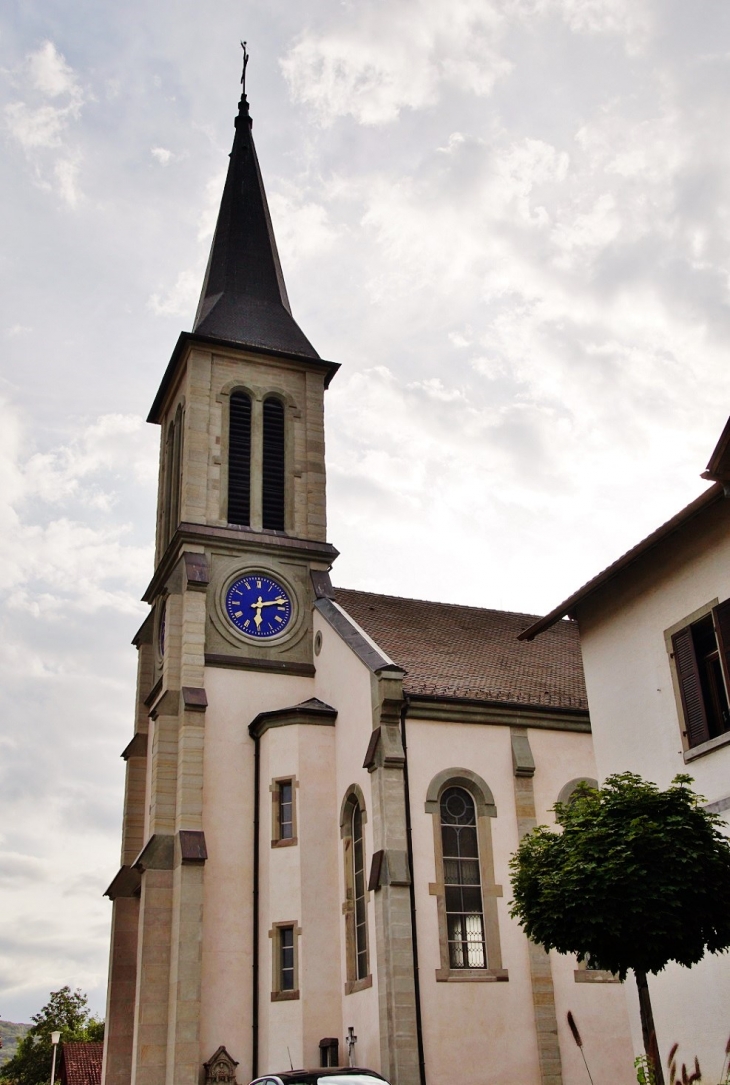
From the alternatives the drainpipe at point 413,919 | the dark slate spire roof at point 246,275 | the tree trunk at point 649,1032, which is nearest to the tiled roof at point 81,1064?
the drainpipe at point 413,919

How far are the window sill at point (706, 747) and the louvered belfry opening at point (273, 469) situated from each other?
17572 mm

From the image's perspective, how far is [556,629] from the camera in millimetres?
34094

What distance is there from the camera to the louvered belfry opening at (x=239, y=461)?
31391 millimetres

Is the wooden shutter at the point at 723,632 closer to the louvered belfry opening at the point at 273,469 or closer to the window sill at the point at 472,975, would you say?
the window sill at the point at 472,975

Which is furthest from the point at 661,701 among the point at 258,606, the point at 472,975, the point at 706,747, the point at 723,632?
the point at 258,606

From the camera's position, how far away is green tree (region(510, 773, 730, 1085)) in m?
13.3

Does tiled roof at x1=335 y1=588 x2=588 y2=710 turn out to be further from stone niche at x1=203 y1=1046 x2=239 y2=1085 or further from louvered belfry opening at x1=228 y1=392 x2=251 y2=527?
stone niche at x1=203 y1=1046 x2=239 y2=1085

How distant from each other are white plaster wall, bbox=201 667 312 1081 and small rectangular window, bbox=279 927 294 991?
326 mm

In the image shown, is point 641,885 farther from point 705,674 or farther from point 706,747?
point 705,674

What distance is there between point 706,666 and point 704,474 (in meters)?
2.98

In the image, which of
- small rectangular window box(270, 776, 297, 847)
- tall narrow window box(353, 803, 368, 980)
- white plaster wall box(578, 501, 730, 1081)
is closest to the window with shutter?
white plaster wall box(578, 501, 730, 1081)

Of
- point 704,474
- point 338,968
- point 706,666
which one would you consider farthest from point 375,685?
point 704,474

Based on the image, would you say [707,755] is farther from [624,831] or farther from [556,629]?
[556,629]

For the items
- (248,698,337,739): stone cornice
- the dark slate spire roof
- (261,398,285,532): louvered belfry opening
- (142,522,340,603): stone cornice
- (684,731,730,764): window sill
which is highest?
the dark slate spire roof
